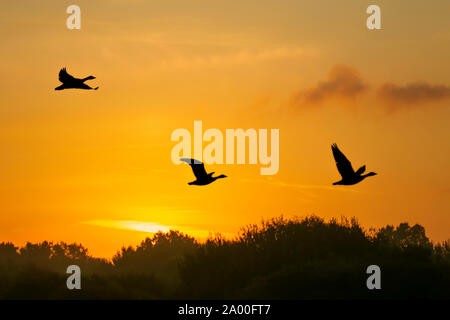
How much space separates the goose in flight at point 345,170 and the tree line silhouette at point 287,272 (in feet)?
36.0

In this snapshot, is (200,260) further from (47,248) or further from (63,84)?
(47,248)

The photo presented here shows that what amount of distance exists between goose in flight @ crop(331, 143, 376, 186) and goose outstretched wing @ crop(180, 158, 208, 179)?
600cm

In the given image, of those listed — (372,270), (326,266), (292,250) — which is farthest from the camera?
(292,250)

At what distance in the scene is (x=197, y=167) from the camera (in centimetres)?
3284

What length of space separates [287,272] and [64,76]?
18.8 metres

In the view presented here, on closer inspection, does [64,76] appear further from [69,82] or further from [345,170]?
[345,170]

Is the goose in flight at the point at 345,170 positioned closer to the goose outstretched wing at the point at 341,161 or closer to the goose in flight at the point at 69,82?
the goose outstretched wing at the point at 341,161

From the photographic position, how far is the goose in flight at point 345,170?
1219 inches

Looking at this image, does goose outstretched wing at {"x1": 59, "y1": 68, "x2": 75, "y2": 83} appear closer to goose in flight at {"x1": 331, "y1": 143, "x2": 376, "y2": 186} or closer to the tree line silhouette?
goose in flight at {"x1": 331, "y1": 143, "x2": 376, "y2": 186}

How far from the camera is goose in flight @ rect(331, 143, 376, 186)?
30964mm

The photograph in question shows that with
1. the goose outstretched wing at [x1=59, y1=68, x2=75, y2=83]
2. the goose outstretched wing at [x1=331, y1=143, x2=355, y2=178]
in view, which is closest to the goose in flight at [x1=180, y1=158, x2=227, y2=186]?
the goose outstretched wing at [x1=331, y1=143, x2=355, y2=178]

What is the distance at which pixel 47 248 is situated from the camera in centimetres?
13350
